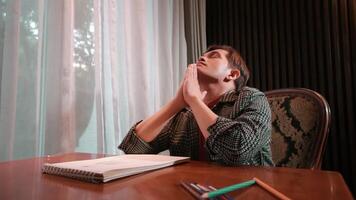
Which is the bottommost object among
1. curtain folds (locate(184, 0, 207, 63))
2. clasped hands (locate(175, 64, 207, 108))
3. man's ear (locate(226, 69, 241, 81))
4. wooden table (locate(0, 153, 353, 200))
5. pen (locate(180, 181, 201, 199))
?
wooden table (locate(0, 153, 353, 200))

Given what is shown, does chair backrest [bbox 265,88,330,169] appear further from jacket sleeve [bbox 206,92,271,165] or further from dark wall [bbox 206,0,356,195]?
dark wall [bbox 206,0,356,195]

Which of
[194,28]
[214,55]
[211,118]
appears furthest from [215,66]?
[194,28]

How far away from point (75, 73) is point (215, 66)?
2.11 ft

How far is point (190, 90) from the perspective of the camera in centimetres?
105

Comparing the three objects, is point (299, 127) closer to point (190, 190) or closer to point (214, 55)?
point (214, 55)

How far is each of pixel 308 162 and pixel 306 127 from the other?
164 mm

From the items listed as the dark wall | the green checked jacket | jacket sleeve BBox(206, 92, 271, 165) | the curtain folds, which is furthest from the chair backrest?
the curtain folds

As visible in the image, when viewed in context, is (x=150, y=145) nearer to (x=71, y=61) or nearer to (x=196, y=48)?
(x=71, y=61)

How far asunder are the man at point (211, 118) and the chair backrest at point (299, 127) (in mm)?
171

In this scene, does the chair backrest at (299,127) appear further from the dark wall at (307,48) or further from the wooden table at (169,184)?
the dark wall at (307,48)

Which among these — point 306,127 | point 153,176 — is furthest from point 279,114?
point 153,176

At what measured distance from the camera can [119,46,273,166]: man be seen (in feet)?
2.68

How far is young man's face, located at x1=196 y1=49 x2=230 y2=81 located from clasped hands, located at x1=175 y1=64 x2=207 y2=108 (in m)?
0.04

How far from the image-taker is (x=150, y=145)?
1.12 metres
